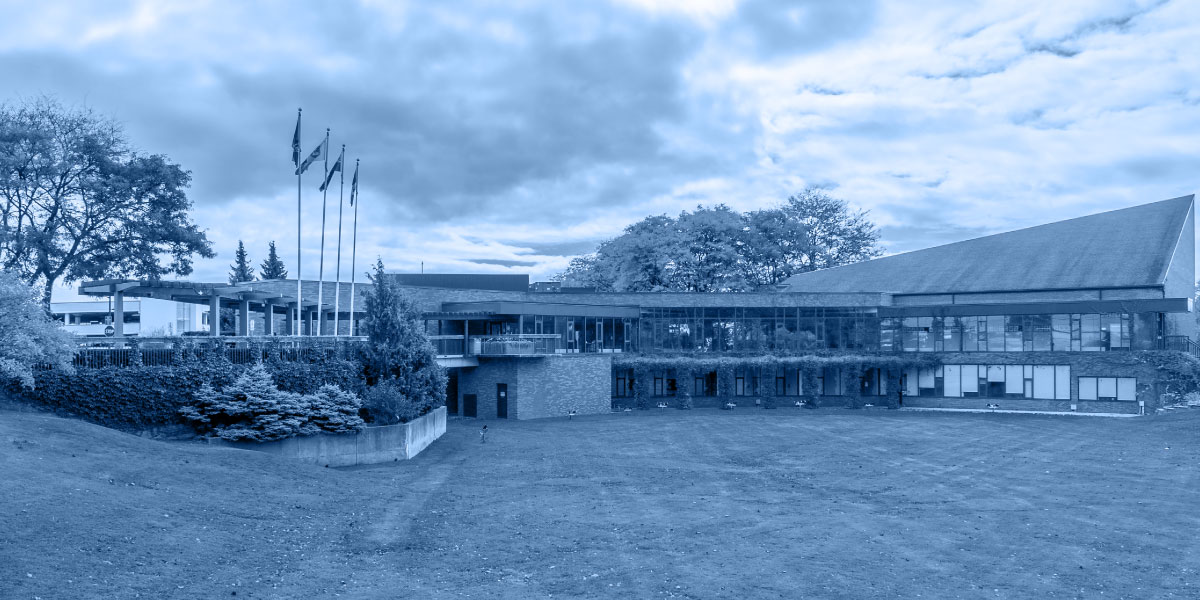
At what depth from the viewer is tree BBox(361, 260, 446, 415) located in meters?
33.3

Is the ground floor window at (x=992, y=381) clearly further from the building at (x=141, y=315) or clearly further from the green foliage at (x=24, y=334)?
the building at (x=141, y=315)

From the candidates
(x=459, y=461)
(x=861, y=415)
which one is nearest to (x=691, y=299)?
(x=861, y=415)

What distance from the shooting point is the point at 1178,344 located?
4878 centimetres

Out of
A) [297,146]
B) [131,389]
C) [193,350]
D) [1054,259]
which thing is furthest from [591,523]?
[1054,259]

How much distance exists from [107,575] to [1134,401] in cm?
5020

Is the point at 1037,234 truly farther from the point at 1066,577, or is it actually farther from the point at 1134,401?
the point at 1066,577

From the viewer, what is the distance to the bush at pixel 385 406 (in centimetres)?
3061

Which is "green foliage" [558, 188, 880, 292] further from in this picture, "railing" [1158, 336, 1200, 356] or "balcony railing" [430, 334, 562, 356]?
"railing" [1158, 336, 1200, 356]

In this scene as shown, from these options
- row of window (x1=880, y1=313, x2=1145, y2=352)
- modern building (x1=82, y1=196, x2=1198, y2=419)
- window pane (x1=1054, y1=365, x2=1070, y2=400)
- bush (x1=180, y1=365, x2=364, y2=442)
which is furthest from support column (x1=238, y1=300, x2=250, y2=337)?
window pane (x1=1054, y1=365, x2=1070, y2=400)

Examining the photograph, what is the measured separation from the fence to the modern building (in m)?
11.9

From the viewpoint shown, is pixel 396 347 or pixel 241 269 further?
pixel 241 269

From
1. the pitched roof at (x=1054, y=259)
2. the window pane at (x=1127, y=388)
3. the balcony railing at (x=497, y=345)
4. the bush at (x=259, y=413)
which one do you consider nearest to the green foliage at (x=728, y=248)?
the pitched roof at (x=1054, y=259)

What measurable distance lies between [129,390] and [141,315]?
46.0 m

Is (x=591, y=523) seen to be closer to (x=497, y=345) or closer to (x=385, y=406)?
(x=385, y=406)
